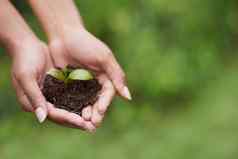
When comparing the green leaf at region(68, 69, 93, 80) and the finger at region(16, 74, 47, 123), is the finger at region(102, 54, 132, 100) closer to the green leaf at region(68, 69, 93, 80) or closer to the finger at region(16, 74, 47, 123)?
the green leaf at region(68, 69, 93, 80)

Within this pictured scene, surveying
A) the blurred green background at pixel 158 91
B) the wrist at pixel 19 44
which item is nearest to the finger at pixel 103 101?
the wrist at pixel 19 44

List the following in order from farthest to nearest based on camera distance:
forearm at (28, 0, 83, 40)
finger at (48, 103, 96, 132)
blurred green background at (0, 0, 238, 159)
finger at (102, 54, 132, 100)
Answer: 1. blurred green background at (0, 0, 238, 159)
2. forearm at (28, 0, 83, 40)
3. finger at (102, 54, 132, 100)
4. finger at (48, 103, 96, 132)

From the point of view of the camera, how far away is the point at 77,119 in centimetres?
199

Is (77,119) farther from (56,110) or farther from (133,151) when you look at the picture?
(133,151)

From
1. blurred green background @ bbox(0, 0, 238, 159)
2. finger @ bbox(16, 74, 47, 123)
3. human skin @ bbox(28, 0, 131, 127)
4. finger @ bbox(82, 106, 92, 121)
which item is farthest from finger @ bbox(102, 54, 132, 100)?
blurred green background @ bbox(0, 0, 238, 159)

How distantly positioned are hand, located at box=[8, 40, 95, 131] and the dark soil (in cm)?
3

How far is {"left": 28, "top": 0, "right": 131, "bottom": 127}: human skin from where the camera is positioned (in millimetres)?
2141

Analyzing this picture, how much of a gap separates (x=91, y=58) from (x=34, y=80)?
0.19 meters

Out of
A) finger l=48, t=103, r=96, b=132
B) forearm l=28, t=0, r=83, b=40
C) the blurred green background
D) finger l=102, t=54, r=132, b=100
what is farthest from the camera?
the blurred green background

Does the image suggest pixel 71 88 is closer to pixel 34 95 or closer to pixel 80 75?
pixel 80 75

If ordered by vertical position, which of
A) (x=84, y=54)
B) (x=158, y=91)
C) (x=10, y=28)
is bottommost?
(x=158, y=91)

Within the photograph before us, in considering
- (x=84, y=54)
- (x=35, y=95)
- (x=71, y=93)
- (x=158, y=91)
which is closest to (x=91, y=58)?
(x=84, y=54)

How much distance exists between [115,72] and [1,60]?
5.80 feet

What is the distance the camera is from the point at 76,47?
2.19 m
